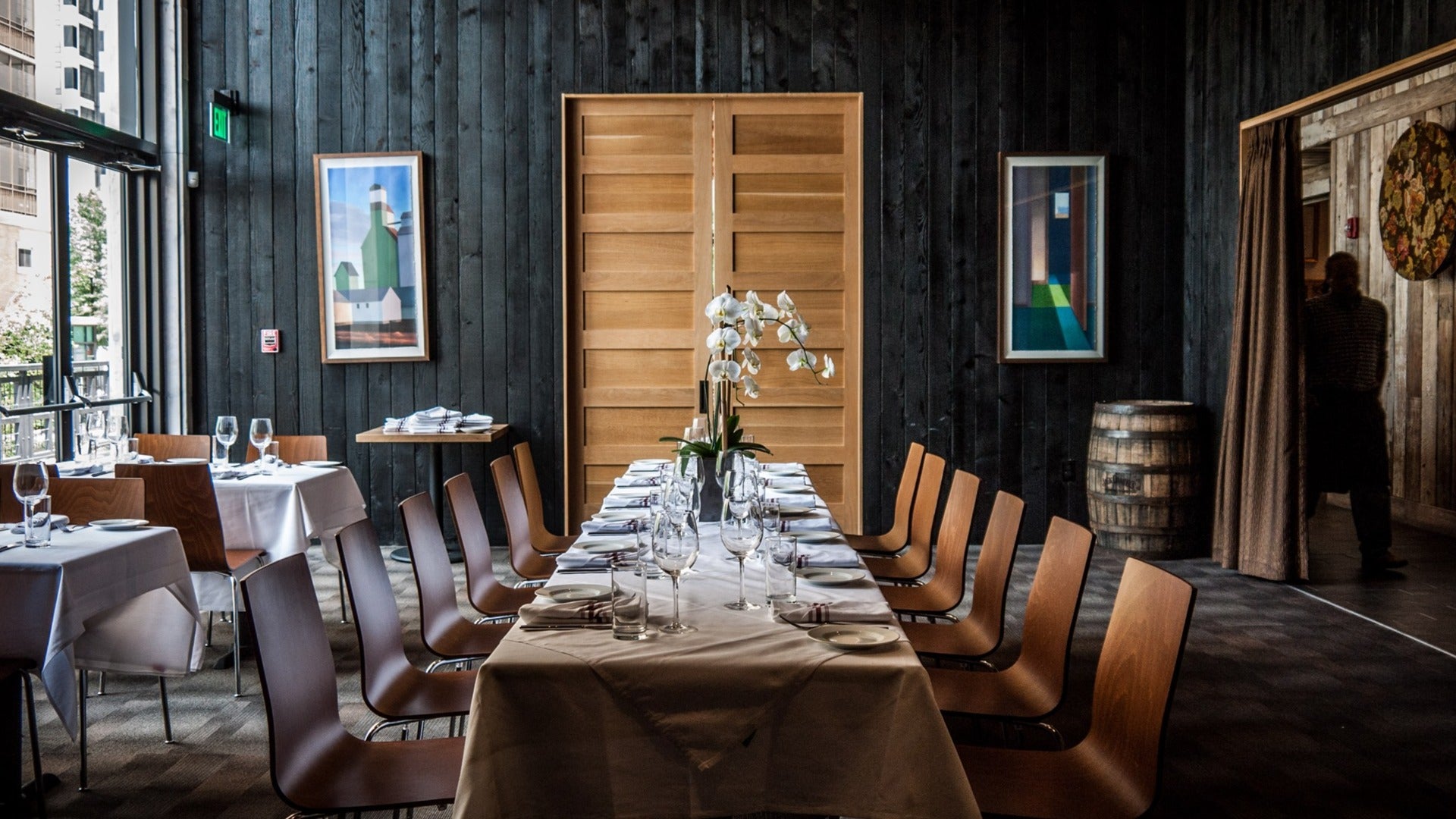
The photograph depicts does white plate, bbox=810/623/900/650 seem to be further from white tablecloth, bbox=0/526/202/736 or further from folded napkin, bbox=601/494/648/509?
white tablecloth, bbox=0/526/202/736

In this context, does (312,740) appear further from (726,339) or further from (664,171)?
(664,171)

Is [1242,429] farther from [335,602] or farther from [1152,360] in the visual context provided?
[335,602]

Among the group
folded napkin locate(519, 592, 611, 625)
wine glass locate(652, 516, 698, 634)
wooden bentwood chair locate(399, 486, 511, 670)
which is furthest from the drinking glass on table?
wine glass locate(652, 516, 698, 634)

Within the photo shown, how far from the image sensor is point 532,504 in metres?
4.36

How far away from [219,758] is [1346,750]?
343 cm

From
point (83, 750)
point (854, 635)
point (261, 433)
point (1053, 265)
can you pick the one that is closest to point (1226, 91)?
point (1053, 265)

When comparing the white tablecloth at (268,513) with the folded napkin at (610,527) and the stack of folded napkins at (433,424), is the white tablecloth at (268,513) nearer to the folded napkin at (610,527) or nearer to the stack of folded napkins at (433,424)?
the folded napkin at (610,527)

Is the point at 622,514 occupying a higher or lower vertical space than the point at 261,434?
lower

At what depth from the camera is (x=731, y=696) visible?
1.78 m

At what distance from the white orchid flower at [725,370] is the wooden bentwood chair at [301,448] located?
265 centimetres

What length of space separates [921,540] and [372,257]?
404 centimetres

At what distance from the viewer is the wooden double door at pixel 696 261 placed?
634 centimetres

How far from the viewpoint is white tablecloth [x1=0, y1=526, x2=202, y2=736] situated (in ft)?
8.77

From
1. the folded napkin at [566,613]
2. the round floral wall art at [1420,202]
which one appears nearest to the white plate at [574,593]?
the folded napkin at [566,613]
